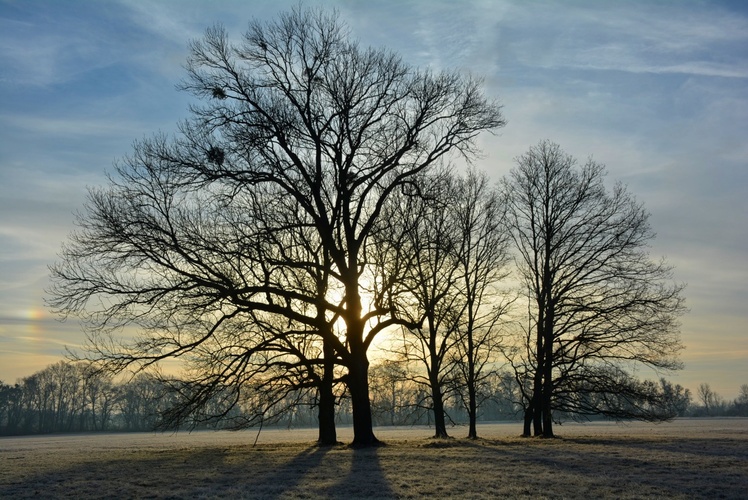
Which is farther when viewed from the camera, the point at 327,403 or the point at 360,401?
the point at 327,403

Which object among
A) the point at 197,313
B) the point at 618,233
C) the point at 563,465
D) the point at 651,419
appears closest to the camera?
the point at 563,465

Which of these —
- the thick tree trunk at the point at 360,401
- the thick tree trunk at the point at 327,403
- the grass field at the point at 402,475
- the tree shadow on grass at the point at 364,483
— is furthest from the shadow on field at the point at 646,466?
the thick tree trunk at the point at 327,403

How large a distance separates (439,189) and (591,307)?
10.6 meters

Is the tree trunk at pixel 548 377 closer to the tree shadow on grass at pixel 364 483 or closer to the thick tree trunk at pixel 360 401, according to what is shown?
the thick tree trunk at pixel 360 401

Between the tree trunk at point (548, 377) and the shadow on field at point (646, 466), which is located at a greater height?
the tree trunk at point (548, 377)

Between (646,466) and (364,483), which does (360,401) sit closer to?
(364,483)

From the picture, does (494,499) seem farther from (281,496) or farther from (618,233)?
(618,233)

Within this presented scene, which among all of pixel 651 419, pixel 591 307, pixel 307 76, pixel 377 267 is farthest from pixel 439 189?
pixel 651 419

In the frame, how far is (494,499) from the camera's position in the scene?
1109 cm

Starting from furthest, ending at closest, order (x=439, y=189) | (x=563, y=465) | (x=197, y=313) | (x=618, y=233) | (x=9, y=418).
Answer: (x=9, y=418)
(x=618, y=233)
(x=439, y=189)
(x=197, y=313)
(x=563, y=465)

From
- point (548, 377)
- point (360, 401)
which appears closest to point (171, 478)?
point (360, 401)

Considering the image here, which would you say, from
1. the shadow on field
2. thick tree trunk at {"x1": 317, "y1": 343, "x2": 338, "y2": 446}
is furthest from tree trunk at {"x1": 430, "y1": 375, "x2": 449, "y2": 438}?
the shadow on field

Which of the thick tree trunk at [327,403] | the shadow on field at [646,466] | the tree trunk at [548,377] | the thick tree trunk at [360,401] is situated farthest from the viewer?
the tree trunk at [548,377]

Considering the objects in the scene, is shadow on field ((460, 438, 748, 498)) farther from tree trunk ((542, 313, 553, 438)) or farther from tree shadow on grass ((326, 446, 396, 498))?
tree trunk ((542, 313, 553, 438))
